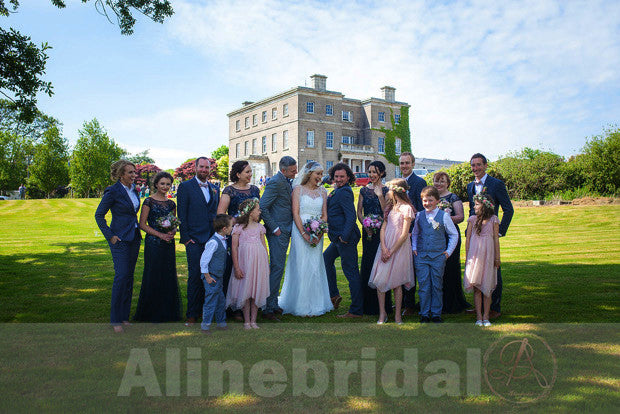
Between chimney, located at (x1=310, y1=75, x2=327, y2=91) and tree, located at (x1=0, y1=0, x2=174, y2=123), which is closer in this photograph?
tree, located at (x1=0, y1=0, x2=174, y2=123)

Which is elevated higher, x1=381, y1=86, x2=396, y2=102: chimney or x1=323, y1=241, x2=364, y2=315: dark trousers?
x1=381, y1=86, x2=396, y2=102: chimney

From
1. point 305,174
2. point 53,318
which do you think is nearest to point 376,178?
point 305,174

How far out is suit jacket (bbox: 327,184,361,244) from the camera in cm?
656

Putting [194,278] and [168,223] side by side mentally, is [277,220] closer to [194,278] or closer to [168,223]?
[194,278]

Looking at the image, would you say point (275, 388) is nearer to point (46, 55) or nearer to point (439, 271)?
point (439, 271)

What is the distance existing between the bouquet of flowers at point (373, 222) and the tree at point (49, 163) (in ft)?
171

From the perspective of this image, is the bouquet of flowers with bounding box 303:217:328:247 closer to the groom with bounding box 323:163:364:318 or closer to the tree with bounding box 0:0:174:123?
the groom with bounding box 323:163:364:318

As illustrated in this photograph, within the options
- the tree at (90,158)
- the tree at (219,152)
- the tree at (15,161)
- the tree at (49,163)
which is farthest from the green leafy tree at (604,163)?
the tree at (219,152)

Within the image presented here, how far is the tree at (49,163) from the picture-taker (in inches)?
1950

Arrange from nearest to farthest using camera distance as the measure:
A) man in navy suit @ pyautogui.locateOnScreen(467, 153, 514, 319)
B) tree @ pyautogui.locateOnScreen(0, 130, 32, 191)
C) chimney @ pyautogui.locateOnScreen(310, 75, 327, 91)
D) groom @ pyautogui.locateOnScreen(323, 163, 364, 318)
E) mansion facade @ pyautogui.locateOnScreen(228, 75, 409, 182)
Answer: man in navy suit @ pyautogui.locateOnScreen(467, 153, 514, 319), groom @ pyautogui.locateOnScreen(323, 163, 364, 318), mansion facade @ pyautogui.locateOnScreen(228, 75, 409, 182), tree @ pyautogui.locateOnScreen(0, 130, 32, 191), chimney @ pyautogui.locateOnScreen(310, 75, 327, 91)

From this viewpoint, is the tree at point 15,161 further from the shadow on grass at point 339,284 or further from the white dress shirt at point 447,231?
the white dress shirt at point 447,231

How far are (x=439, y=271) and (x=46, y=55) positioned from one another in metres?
9.34

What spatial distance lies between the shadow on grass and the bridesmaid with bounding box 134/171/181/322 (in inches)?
28.7

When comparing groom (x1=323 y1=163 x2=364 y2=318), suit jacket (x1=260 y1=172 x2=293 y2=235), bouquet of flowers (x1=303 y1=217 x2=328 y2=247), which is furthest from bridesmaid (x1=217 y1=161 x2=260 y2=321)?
groom (x1=323 y1=163 x2=364 y2=318)
